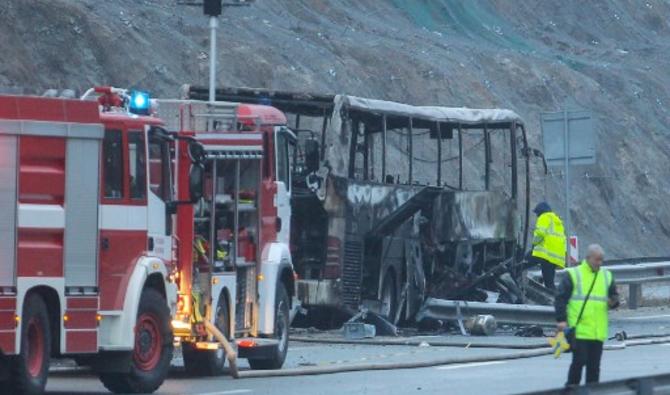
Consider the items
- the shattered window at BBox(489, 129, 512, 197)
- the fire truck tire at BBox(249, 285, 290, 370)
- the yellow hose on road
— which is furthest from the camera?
the shattered window at BBox(489, 129, 512, 197)

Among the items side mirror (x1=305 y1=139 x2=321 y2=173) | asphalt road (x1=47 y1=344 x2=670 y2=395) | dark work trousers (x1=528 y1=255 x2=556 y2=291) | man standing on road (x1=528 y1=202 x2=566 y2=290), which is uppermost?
side mirror (x1=305 y1=139 x2=321 y2=173)

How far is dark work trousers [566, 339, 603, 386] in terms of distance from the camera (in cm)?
1546

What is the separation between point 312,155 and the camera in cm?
2389

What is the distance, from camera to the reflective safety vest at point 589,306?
15414 millimetres

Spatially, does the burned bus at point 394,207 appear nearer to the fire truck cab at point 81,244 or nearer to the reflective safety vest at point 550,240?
the reflective safety vest at point 550,240

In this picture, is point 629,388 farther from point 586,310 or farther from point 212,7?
point 212,7

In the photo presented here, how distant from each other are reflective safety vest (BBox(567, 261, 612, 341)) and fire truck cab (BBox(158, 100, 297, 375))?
15.2ft

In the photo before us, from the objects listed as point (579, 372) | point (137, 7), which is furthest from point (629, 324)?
point (137, 7)

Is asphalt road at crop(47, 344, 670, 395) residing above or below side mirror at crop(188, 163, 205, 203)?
below

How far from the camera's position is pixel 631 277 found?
3366 centimetres

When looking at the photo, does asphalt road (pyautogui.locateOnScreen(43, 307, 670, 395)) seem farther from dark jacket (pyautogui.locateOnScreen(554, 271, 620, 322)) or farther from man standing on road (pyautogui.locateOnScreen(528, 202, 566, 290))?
man standing on road (pyautogui.locateOnScreen(528, 202, 566, 290))

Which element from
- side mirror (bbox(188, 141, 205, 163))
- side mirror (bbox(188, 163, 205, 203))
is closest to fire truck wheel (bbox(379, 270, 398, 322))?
side mirror (bbox(188, 141, 205, 163))

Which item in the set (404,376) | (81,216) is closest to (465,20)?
(404,376)

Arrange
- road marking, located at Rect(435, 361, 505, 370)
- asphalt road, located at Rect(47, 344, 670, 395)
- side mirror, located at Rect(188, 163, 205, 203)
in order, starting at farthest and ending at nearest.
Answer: road marking, located at Rect(435, 361, 505, 370) → side mirror, located at Rect(188, 163, 205, 203) → asphalt road, located at Rect(47, 344, 670, 395)
